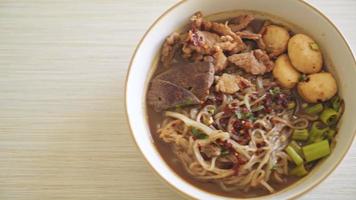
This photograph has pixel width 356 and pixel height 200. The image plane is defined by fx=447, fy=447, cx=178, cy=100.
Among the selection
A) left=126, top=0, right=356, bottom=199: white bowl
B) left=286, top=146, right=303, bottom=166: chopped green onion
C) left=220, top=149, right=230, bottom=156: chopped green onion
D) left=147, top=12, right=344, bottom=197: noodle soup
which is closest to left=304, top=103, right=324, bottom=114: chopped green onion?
left=147, top=12, right=344, bottom=197: noodle soup

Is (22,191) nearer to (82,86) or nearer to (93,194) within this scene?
(93,194)

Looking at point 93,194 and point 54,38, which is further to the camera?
point 54,38

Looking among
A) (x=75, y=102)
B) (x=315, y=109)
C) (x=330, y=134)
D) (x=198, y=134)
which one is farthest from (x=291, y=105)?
(x=75, y=102)

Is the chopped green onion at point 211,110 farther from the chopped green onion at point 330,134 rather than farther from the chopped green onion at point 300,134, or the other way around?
the chopped green onion at point 330,134

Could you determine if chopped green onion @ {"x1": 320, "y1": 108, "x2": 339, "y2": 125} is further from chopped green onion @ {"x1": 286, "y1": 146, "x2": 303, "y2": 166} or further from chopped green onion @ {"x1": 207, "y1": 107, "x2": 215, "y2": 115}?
chopped green onion @ {"x1": 207, "y1": 107, "x2": 215, "y2": 115}

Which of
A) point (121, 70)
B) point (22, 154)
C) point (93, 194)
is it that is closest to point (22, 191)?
point (22, 154)

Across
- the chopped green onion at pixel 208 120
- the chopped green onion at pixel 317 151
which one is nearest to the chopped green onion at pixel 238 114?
the chopped green onion at pixel 208 120

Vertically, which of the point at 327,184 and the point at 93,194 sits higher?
the point at 327,184

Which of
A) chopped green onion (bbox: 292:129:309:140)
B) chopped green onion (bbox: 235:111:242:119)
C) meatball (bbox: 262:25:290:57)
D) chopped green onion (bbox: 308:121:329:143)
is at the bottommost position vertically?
chopped green onion (bbox: 235:111:242:119)
